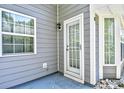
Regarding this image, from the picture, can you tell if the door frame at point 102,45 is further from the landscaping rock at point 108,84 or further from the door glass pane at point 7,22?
the door glass pane at point 7,22

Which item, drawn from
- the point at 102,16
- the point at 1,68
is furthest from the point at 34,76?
the point at 102,16

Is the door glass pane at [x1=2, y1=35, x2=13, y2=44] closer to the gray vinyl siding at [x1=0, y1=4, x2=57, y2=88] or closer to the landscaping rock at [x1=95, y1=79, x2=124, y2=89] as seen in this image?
the gray vinyl siding at [x1=0, y1=4, x2=57, y2=88]

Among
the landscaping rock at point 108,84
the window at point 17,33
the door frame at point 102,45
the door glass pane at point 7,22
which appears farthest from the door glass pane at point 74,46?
the door glass pane at point 7,22

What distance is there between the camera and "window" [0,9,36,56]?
8.44ft

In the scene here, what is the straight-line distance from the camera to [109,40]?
3.43 metres

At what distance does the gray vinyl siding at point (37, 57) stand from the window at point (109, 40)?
5.47 ft

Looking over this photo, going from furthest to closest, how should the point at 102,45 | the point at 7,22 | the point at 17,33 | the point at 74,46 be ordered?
the point at 74,46 < the point at 102,45 < the point at 17,33 < the point at 7,22

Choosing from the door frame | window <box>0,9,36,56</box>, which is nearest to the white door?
the door frame

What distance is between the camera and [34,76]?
3293mm

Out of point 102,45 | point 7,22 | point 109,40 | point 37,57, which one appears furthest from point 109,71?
point 7,22

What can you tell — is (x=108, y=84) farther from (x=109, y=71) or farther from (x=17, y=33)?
(x=17, y=33)

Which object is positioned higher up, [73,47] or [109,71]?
[73,47]

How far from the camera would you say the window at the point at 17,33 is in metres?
2.57

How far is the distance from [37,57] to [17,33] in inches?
35.8
